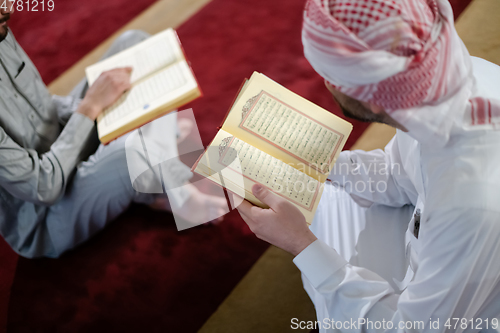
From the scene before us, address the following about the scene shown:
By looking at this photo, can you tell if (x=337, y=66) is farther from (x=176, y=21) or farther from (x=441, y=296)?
(x=176, y=21)

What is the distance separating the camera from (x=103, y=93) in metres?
1.16

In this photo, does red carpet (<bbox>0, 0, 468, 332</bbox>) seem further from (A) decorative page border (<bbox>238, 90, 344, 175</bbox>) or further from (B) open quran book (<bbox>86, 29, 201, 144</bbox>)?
(A) decorative page border (<bbox>238, 90, 344, 175</bbox>)

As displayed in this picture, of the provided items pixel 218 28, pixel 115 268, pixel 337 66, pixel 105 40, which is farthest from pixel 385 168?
pixel 105 40

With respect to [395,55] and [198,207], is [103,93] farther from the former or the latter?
[395,55]

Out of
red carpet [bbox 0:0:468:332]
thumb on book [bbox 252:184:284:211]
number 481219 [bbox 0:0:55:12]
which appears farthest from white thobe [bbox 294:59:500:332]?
number 481219 [bbox 0:0:55:12]

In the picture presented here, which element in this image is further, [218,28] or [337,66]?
[218,28]

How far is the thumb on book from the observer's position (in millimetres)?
821

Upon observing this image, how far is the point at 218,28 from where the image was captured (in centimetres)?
192

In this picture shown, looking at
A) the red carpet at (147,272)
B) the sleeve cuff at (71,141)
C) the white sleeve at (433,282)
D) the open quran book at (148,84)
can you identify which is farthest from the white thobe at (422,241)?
the sleeve cuff at (71,141)

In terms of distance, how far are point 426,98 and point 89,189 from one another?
3.35ft

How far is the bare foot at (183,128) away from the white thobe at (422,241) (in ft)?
2.19

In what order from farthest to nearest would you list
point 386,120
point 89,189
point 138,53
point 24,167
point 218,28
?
point 218,28
point 138,53
point 89,189
point 24,167
point 386,120

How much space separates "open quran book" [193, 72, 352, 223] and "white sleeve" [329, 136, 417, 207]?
164 millimetres

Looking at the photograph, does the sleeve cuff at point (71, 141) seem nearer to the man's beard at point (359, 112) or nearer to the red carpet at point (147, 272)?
the red carpet at point (147, 272)
